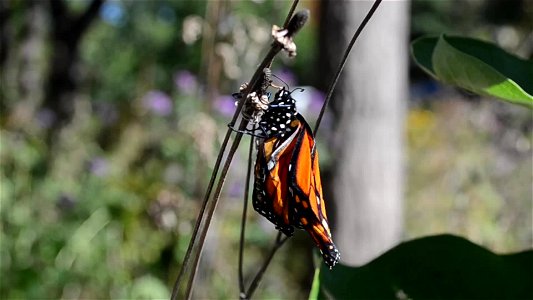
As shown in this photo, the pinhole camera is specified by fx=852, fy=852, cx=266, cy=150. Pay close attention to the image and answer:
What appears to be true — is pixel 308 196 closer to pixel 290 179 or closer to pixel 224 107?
pixel 290 179

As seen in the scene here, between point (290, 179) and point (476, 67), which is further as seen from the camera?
point (476, 67)

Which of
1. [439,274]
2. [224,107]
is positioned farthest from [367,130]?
[439,274]

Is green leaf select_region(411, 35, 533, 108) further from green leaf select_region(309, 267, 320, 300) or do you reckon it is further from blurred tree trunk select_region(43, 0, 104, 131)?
blurred tree trunk select_region(43, 0, 104, 131)

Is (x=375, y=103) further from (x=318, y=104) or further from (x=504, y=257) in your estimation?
(x=504, y=257)

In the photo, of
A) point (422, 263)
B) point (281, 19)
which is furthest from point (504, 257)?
point (281, 19)

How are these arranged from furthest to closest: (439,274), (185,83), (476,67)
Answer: (185,83) < (439,274) < (476,67)

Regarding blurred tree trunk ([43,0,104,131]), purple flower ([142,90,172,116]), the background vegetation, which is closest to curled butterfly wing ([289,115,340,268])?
the background vegetation

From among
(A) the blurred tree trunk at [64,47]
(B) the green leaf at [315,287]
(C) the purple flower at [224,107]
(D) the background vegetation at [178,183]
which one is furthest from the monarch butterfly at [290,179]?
(A) the blurred tree trunk at [64,47]
